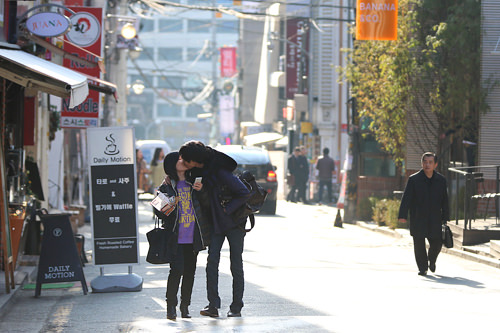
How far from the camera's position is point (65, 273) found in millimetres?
12391

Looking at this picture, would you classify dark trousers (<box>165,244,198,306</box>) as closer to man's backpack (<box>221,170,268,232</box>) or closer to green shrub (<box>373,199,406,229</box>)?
man's backpack (<box>221,170,268,232</box>)

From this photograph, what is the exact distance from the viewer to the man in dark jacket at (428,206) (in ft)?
47.3

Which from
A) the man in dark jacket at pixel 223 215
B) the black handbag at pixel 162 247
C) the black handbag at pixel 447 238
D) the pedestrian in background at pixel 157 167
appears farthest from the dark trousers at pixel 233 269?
the pedestrian in background at pixel 157 167

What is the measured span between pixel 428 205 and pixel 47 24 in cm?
677

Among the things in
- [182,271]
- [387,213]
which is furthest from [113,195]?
[387,213]

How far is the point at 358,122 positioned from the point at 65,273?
16.2m

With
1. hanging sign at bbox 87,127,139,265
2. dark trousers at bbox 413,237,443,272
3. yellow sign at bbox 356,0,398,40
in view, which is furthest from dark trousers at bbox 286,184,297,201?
hanging sign at bbox 87,127,139,265

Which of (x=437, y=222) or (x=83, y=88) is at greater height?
(x=83, y=88)

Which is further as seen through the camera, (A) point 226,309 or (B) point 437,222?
(B) point 437,222

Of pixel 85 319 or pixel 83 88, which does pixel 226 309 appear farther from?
pixel 83 88

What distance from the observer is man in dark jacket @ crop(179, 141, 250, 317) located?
30.7 feet

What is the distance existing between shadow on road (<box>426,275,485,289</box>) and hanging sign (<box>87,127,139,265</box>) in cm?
411

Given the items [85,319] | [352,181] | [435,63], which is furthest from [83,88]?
[352,181]

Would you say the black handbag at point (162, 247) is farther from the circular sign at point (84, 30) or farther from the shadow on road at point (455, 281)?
the circular sign at point (84, 30)
